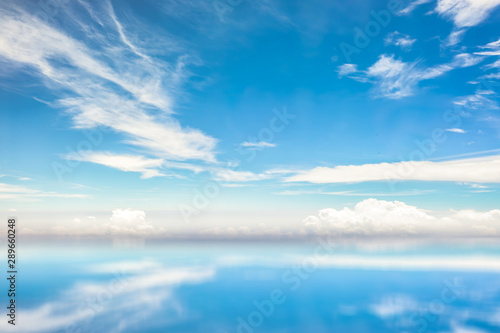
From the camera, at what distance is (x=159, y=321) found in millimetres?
45062

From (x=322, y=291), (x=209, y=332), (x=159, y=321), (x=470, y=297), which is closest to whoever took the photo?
(x=209, y=332)

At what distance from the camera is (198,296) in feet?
217

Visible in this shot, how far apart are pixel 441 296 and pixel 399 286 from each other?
14.5 metres

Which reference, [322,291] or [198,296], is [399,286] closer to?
[322,291]

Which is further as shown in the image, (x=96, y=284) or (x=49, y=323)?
(x=96, y=284)

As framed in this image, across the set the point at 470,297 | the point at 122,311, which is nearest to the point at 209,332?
the point at 122,311

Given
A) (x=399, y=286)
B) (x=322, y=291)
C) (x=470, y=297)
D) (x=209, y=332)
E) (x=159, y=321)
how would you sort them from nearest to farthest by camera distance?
(x=209, y=332) → (x=159, y=321) → (x=470, y=297) → (x=322, y=291) → (x=399, y=286)

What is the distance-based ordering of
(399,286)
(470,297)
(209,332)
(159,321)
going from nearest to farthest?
(209,332) < (159,321) < (470,297) < (399,286)

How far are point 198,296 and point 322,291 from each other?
29896mm

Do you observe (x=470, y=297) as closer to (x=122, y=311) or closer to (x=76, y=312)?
(x=122, y=311)

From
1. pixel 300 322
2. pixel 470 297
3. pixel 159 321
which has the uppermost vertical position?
pixel 159 321

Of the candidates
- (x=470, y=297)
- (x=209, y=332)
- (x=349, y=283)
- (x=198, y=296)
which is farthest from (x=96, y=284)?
(x=470, y=297)

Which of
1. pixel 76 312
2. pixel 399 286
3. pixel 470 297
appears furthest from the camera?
pixel 399 286

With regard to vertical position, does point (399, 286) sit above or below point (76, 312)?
below
